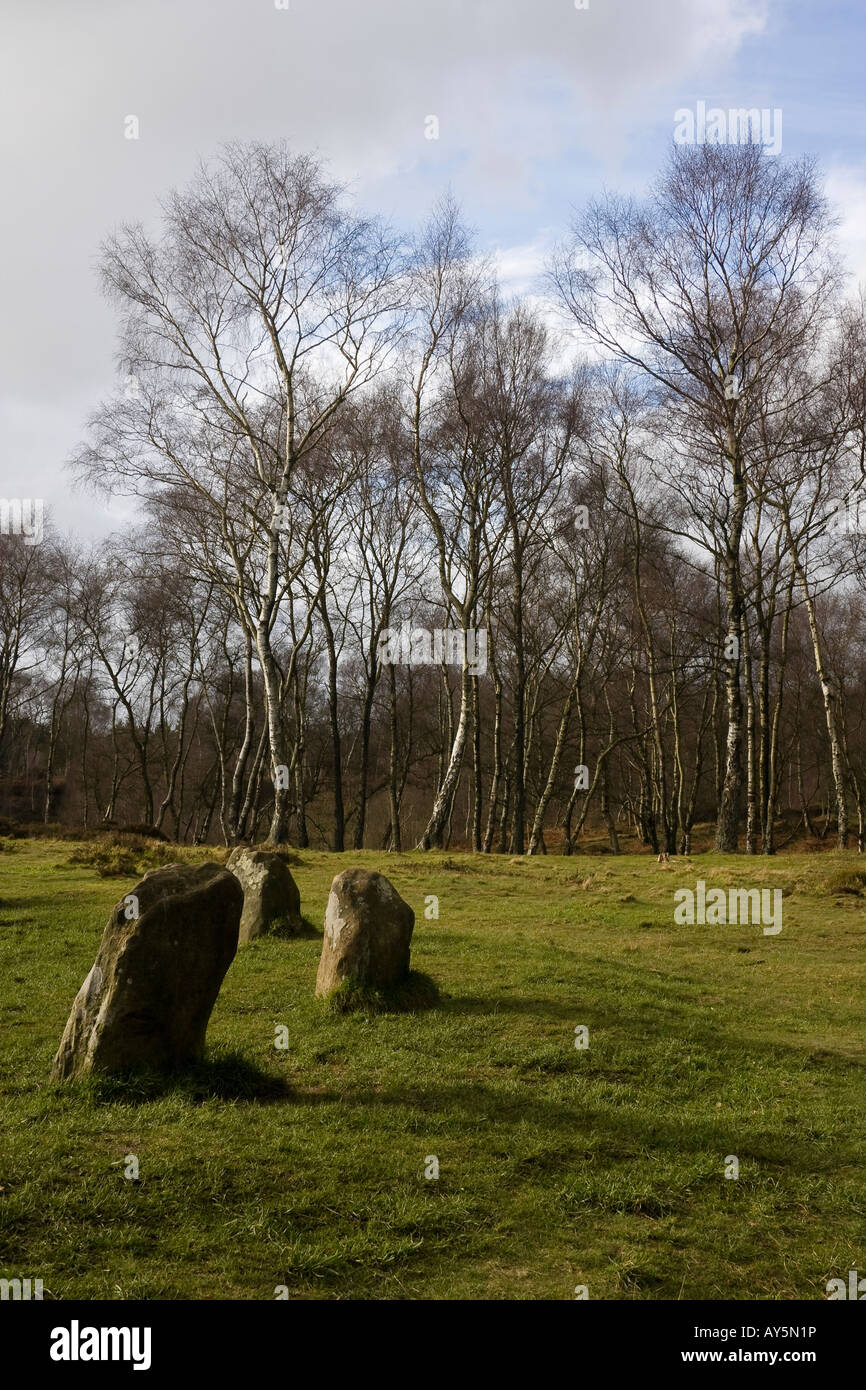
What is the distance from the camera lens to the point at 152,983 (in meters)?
6.79

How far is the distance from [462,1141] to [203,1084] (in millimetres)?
1936

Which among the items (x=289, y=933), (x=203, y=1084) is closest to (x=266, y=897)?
(x=289, y=933)

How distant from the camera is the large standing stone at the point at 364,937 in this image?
9.32 meters

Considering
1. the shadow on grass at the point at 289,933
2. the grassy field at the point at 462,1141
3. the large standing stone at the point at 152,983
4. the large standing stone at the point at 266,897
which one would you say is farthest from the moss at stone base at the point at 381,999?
the large standing stone at the point at 266,897

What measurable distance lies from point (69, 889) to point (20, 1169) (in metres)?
11.9

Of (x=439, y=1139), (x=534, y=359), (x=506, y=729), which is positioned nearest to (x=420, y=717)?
(x=506, y=729)

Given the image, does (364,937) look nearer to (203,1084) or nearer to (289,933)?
(203,1084)

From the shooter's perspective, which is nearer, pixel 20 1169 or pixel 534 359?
pixel 20 1169

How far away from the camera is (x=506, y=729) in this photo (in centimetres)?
4597

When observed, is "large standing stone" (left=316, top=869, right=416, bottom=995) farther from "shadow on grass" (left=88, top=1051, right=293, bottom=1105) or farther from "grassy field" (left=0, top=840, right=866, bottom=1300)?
"shadow on grass" (left=88, top=1051, right=293, bottom=1105)

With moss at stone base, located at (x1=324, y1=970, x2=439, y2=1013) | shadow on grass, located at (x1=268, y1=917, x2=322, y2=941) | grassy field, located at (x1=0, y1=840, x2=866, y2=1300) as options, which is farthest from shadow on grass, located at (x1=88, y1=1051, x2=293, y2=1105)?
shadow on grass, located at (x1=268, y1=917, x2=322, y2=941)

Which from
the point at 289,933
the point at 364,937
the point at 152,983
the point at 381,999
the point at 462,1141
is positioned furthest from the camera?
the point at 289,933
